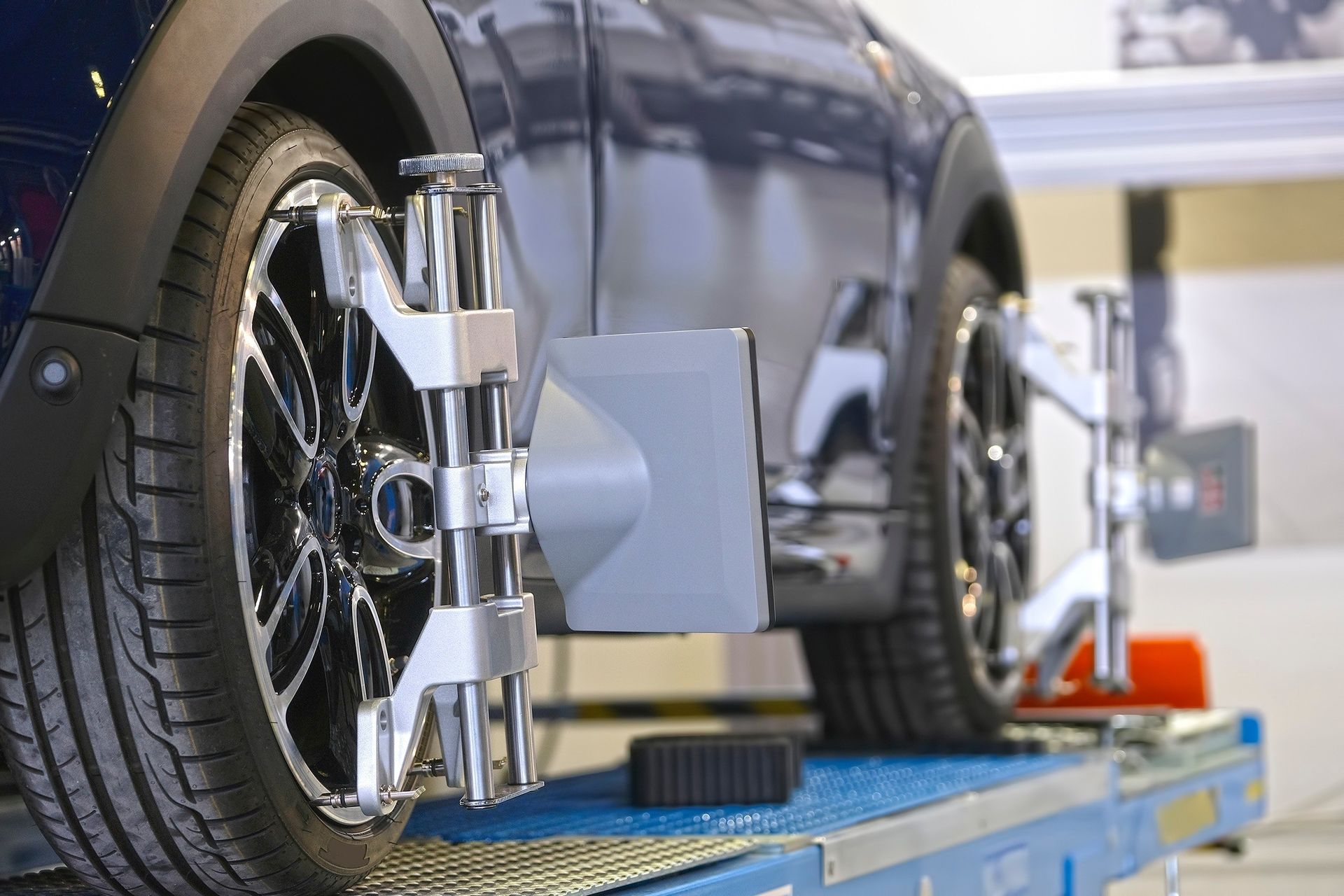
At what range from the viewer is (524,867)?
4.78 ft

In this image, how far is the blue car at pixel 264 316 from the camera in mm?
1052

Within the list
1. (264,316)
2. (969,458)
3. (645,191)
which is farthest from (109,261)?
(969,458)

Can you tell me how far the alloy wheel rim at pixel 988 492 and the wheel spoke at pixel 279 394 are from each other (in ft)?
4.72

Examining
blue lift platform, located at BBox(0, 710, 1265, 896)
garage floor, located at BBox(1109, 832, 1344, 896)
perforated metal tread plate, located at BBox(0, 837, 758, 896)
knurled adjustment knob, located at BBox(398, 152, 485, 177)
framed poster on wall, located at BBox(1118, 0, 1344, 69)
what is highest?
framed poster on wall, located at BBox(1118, 0, 1344, 69)

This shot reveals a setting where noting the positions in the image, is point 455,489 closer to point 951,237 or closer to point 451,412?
point 451,412

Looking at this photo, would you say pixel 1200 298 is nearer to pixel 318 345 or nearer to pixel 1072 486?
pixel 1072 486

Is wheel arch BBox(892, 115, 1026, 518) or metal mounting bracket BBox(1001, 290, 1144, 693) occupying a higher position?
wheel arch BBox(892, 115, 1026, 518)

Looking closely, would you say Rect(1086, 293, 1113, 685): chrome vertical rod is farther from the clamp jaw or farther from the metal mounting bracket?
the clamp jaw

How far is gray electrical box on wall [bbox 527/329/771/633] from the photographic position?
1.14 meters

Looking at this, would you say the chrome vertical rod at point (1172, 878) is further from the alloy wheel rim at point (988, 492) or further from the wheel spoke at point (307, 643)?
the wheel spoke at point (307, 643)

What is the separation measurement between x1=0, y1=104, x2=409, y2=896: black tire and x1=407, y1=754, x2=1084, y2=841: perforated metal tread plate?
1.69 ft

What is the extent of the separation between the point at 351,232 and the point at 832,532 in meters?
1.14

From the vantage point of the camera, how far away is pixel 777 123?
78.3 inches

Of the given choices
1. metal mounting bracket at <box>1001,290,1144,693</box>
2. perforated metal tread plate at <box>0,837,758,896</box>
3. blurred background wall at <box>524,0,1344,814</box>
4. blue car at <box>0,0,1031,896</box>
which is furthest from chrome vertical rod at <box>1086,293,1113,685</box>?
blurred background wall at <box>524,0,1344,814</box>
